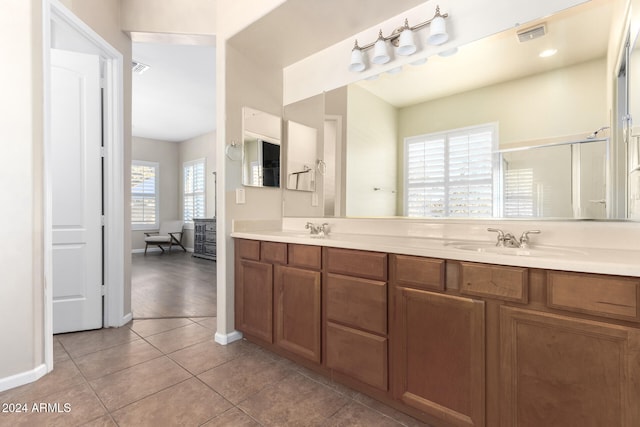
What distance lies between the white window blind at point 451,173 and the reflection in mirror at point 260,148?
1224mm

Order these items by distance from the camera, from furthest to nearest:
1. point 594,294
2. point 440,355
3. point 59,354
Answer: point 59,354
point 440,355
point 594,294

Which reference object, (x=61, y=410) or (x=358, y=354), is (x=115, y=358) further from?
(x=358, y=354)

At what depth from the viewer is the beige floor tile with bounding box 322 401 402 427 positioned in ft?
4.79

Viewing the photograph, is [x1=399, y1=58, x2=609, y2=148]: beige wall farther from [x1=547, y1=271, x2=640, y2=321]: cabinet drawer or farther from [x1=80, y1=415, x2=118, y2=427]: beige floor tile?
[x1=80, y1=415, x2=118, y2=427]: beige floor tile

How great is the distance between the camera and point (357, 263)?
64.6 inches

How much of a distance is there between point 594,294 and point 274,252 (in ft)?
5.45

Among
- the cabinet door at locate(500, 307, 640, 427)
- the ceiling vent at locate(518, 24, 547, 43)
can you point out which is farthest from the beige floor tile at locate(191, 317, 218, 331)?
the ceiling vent at locate(518, 24, 547, 43)

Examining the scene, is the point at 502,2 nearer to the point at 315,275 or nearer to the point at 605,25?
the point at 605,25

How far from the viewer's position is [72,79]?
8.27 feet

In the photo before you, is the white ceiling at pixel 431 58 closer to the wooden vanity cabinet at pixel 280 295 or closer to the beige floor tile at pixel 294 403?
the wooden vanity cabinet at pixel 280 295

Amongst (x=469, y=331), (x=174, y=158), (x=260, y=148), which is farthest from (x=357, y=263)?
(x=174, y=158)

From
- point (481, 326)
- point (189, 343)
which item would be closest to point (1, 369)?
point (189, 343)

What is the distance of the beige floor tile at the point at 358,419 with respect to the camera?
1.46 m

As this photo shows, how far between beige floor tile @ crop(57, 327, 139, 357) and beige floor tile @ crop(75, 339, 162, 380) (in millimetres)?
90
